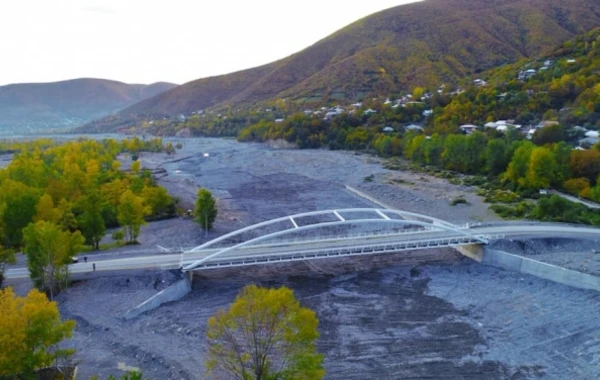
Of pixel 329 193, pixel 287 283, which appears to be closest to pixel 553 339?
pixel 287 283

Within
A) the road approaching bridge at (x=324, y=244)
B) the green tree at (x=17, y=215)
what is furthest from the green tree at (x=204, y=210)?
the green tree at (x=17, y=215)

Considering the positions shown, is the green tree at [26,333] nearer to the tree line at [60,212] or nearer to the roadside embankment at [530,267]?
the tree line at [60,212]

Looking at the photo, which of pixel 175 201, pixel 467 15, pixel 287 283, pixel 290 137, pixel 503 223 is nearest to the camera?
pixel 287 283


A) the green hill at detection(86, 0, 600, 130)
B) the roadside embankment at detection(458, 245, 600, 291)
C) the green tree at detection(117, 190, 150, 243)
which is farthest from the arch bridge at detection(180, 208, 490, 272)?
the green hill at detection(86, 0, 600, 130)

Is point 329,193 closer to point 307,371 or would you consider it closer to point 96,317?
Answer: point 96,317

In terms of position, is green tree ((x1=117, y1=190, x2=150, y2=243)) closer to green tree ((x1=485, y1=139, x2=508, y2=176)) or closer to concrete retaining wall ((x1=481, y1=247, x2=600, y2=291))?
concrete retaining wall ((x1=481, y1=247, x2=600, y2=291))

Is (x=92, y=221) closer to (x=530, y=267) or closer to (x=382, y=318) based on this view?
(x=382, y=318)
